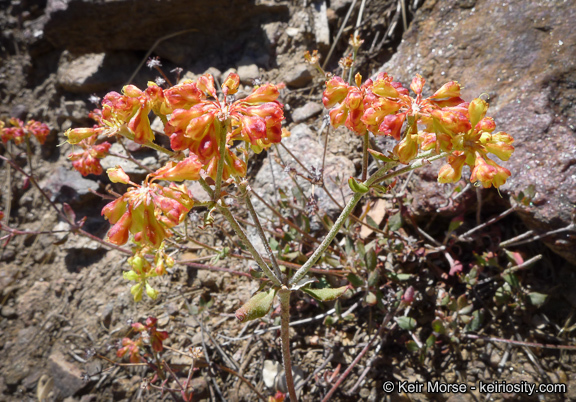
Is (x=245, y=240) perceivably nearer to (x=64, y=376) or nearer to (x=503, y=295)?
(x=503, y=295)

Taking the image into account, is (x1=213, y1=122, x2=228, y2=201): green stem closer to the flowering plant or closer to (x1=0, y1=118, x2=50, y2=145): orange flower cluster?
the flowering plant

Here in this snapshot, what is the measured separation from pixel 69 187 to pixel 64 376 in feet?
6.77

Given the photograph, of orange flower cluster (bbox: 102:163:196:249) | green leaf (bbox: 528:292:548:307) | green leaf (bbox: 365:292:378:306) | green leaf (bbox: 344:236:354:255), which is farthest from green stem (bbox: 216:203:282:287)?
green leaf (bbox: 528:292:548:307)

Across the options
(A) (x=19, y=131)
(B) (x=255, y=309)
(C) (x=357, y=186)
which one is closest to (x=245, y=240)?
(B) (x=255, y=309)

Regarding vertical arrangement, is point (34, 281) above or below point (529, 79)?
below

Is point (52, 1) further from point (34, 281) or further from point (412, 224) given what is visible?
point (412, 224)

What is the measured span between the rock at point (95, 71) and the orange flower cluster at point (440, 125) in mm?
4304

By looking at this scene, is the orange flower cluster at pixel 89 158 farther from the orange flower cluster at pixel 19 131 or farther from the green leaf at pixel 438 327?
the green leaf at pixel 438 327

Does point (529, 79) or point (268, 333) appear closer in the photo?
point (529, 79)

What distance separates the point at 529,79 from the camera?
301cm

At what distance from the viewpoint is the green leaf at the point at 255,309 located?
1.74 meters

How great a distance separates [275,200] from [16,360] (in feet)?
9.48

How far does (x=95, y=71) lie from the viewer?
16.6 feet

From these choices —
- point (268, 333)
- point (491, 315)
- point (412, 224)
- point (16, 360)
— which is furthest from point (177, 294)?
point (491, 315)
